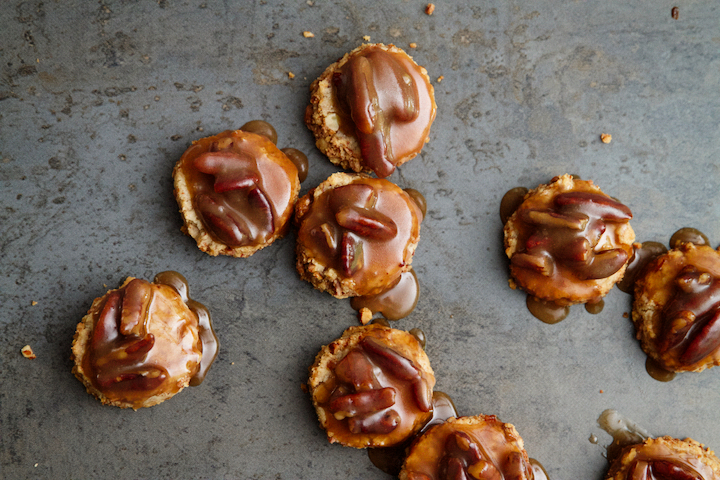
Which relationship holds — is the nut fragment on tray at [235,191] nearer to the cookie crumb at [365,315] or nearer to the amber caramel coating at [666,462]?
the cookie crumb at [365,315]

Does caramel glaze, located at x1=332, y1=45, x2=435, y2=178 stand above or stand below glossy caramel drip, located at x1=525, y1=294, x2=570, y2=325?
above

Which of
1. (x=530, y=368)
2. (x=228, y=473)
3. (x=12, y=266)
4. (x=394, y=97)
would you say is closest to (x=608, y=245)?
(x=530, y=368)

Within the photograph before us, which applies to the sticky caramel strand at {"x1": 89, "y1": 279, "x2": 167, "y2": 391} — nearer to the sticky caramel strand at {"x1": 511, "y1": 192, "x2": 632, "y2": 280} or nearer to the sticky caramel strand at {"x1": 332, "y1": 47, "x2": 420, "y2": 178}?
the sticky caramel strand at {"x1": 332, "y1": 47, "x2": 420, "y2": 178}

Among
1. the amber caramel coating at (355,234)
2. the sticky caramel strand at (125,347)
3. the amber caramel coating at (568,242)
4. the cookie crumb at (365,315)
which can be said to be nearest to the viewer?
the sticky caramel strand at (125,347)

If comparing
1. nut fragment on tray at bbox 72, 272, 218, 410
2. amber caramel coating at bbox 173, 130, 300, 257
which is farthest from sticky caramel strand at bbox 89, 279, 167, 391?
amber caramel coating at bbox 173, 130, 300, 257

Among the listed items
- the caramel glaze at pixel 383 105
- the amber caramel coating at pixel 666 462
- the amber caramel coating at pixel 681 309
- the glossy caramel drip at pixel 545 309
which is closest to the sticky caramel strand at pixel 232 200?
the caramel glaze at pixel 383 105

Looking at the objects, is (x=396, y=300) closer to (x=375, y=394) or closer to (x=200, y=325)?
(x=375, y=394)

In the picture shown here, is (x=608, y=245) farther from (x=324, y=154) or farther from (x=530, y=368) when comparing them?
(x=324, y=154)
